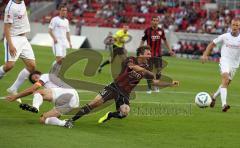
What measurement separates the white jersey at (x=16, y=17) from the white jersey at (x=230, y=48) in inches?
196

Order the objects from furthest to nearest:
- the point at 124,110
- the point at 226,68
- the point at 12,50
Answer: the point at 226,68, the point at 12,50, the point at 124,110

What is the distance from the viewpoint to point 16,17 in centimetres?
1435

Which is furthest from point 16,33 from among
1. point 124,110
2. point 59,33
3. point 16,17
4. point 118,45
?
point 118,45

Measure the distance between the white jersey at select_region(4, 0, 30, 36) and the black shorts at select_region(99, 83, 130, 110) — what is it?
308 cm

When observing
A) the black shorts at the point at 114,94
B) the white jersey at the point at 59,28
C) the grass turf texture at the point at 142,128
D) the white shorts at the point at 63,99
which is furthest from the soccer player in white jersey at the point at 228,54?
the white jersey at the point at 59,28

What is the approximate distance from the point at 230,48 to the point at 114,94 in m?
4.68

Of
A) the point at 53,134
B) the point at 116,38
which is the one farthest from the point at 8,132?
the point at 116,38

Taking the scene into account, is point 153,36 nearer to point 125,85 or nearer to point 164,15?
point 125,85

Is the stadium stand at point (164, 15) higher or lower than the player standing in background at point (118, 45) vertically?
lower

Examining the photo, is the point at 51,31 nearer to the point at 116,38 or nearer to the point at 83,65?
the point at 116,38

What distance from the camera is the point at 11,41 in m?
14.0

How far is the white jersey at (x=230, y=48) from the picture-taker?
1594 cm

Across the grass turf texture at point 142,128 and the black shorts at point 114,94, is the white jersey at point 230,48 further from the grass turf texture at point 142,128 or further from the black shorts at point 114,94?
the black shorts at point 114,94

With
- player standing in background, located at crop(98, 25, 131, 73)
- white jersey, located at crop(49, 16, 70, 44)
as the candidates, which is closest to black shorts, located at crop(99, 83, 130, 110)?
white jersey, located at crop(49, 16, 70, 44)
